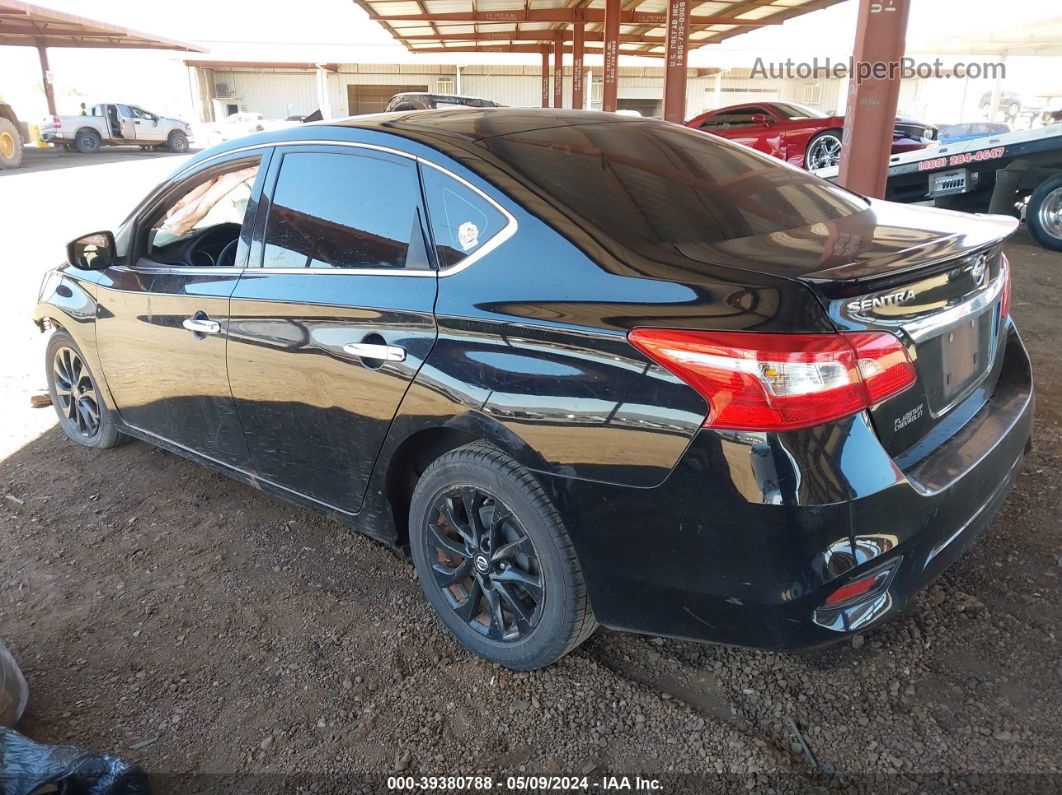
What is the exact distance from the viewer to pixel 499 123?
2.66m

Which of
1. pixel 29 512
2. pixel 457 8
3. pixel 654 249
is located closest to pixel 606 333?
pixel 654 249

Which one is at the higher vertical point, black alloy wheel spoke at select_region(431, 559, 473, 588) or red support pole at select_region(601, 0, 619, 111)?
red support pole at select_region(601, 0, 619, 111)

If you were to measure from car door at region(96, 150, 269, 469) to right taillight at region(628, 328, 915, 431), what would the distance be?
193 cm

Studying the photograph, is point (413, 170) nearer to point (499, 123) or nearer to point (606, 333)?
point (499, 123)

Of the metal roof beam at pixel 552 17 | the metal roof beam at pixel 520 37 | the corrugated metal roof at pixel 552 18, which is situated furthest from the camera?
the metal roof beam at pixel 520 37

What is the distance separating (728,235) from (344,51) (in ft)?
147

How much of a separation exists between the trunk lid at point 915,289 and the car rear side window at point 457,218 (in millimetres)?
589

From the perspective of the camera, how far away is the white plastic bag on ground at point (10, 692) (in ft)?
7.11

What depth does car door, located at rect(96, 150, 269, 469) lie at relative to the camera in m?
3.01

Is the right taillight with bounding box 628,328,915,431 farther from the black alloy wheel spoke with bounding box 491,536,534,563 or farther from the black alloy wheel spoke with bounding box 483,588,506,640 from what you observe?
the black alloy wheel spoke with bounding box 483,588,506,640

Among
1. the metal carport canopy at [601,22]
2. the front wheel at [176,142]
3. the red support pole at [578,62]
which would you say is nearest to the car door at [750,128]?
the metal carport canopy at [601,22]

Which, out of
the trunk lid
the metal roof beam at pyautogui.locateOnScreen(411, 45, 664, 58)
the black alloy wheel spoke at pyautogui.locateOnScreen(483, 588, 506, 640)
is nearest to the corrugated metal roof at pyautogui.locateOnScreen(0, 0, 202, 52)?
the metal roof beam at pyautogui.locateOnScreen(411, 45, 664, 58)

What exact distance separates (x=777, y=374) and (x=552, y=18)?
22.0 m

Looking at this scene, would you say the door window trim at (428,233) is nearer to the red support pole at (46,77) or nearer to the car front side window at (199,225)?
the car front side window at (199,225)
